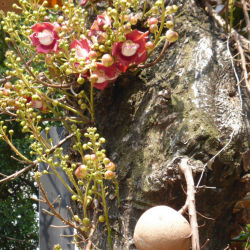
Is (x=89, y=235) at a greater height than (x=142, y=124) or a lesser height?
lesser

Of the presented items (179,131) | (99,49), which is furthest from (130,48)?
(179,131)

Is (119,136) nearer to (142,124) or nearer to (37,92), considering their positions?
(142,124)

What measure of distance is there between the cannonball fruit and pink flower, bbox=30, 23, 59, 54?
15.2 inches

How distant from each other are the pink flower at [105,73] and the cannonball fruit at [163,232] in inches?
11.3

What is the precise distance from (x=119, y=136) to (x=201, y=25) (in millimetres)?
284

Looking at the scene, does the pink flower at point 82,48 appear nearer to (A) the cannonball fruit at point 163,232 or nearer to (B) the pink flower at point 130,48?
(B) the pink flower at point 130,48

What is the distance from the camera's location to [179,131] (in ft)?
2.29

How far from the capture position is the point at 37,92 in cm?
78

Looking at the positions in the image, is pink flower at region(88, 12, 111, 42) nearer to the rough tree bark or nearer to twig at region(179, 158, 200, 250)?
the rough tree bark

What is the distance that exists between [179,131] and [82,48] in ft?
0.75

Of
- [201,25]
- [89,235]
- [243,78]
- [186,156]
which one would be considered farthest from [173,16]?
[89,235]

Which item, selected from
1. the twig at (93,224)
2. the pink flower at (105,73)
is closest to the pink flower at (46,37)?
the pink flower at (105,73)

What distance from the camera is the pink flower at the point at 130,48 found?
27.7 inches

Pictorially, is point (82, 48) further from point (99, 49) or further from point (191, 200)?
point (191, 200)
